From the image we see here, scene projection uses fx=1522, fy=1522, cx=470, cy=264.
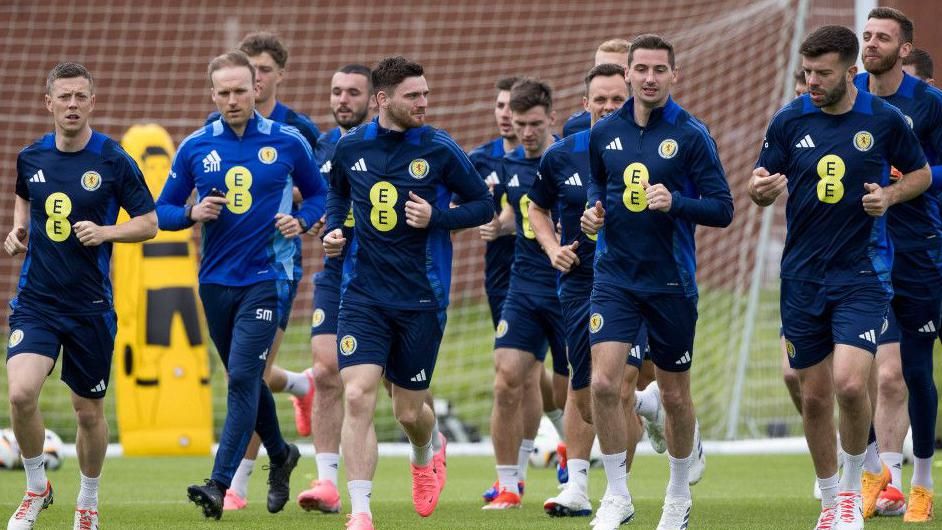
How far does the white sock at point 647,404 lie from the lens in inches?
342

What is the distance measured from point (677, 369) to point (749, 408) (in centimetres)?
802

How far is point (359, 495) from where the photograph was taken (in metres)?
7.10

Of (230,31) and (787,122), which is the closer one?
(787,122)

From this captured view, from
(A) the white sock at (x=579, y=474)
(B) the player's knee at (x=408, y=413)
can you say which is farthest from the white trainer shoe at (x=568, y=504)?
(B) the player's knee at (x=408, y=413)

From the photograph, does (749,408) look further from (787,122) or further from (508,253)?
(787,122)

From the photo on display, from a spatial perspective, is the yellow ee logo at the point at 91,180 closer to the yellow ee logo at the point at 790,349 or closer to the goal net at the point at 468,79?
the yellow ee logo at the point at 790,349

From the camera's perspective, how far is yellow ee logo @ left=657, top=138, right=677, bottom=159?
7191mm

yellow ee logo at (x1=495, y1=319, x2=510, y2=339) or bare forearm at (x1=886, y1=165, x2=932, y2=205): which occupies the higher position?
bare forearm at (x1=886, y1=165, x2=932, y2=205)

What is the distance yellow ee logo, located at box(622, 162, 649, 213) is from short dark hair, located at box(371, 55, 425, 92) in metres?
1.18

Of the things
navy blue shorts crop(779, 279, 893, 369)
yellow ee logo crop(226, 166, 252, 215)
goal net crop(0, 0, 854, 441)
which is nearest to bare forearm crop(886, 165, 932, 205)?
navy blue shorts crop(779, 279, 893, 369)

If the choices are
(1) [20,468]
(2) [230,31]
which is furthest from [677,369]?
(2) [230,31]

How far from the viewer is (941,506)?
8.77 meters

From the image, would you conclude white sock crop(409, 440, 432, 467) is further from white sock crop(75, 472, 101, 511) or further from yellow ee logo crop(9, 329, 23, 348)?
yellow ee logo crop(9, 329, 23, 348)

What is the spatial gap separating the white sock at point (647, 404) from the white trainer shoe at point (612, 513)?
1.43m
